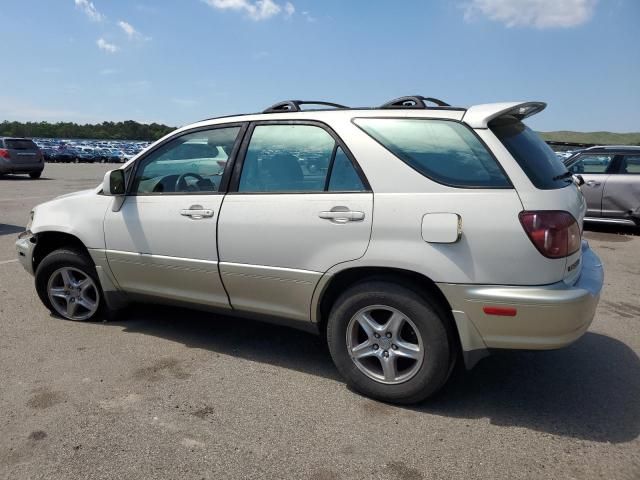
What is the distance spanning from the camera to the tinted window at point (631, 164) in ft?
32.0

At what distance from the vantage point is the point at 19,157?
810 inches

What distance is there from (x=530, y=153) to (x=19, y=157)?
2181 cm

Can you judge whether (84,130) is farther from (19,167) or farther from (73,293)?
(73,293)

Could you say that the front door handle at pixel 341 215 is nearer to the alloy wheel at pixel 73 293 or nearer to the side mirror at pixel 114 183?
the side mirror at pixel 114 183

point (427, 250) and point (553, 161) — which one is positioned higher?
point (553, 161)

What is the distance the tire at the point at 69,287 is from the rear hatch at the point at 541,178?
3375mm

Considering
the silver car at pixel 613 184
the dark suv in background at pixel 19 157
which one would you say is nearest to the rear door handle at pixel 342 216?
the silver car at pixel 613 184

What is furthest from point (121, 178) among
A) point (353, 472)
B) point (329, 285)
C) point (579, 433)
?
point (579, 433)

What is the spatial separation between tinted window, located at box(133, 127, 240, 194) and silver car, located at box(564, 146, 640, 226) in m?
8.26

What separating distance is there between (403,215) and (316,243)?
571 millimetres

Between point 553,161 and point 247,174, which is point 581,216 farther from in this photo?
point 247,174

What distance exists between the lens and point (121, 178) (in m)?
4.13

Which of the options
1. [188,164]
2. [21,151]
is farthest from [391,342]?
[21,151]

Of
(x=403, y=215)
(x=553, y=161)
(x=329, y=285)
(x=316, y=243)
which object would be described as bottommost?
(x=329, y=285)
